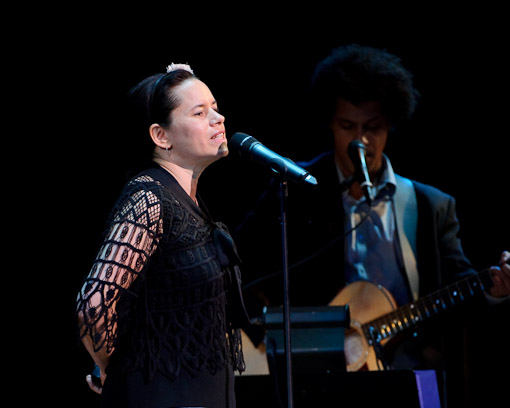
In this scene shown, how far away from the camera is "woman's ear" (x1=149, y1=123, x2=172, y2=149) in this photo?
2.24m

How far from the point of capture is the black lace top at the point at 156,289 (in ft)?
6.33

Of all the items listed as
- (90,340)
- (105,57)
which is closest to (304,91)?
(105,57)

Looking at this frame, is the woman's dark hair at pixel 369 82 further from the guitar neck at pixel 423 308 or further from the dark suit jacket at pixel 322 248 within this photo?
the guitar neck at pixel 423 308

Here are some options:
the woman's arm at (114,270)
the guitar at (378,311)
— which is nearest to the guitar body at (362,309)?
the guitar at (378,311)

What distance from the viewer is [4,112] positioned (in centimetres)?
359

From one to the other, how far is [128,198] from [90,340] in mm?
425

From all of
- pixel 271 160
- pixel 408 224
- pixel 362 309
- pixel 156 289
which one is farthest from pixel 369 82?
pixel 156 289

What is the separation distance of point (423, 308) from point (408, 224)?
1.63 feet

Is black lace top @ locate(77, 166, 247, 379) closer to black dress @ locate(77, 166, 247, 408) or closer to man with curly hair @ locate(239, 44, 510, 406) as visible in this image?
black dress @ locate(77, 166, 247, 408)

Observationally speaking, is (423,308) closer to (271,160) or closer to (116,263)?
(271,160)

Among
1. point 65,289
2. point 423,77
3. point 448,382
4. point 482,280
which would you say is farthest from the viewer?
point 423,77

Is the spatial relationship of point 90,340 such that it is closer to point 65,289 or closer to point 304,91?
point 65,289

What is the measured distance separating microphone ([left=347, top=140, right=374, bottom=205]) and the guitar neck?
1.91 ft

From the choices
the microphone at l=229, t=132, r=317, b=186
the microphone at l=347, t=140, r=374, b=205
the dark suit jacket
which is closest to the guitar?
the dark suit jacket
